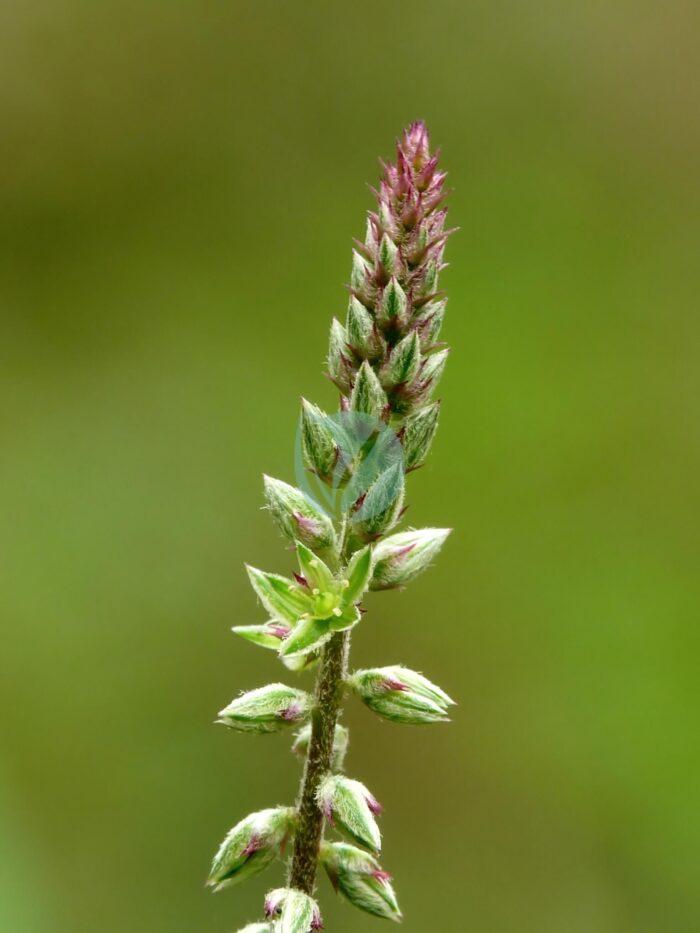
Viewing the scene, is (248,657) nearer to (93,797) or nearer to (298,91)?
(93,797)

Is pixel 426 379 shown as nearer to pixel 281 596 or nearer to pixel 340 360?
pixel 340 360

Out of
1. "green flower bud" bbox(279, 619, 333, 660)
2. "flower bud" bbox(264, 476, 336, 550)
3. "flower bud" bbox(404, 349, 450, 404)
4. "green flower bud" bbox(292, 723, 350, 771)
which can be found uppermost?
"flower bud" bbox(404, 349, 450, 404)

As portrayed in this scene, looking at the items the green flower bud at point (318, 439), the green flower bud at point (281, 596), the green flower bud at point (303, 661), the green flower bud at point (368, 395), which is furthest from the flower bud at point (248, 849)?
the green flower bud at point (368, 395)

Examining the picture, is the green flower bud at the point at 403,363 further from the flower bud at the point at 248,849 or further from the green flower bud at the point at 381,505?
the flower bud at the point at 248,849

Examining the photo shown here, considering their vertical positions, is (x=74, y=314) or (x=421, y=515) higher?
(x=74, y=314)

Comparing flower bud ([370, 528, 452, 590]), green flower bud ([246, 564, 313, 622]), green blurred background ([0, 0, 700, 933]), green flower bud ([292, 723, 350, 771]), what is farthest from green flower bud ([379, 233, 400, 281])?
green blurred background ([0, 0, 700, 933])

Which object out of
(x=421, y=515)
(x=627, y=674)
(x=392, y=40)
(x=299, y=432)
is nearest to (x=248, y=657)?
(x=421, y=515)

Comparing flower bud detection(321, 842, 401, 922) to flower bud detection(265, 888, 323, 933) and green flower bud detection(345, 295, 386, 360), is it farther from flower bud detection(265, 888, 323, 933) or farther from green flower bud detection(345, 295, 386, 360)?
green flower bud detection(345, 295, 386, 360)
